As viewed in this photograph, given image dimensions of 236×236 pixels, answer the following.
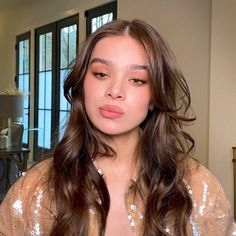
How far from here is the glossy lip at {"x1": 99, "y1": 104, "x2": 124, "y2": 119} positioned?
2.93 feet

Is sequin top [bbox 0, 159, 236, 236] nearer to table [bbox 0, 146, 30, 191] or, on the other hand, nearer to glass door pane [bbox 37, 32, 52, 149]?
table [bbox 0, 146, 30, 191]

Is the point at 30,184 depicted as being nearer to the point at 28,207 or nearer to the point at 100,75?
the point at 28,207

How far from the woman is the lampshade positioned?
3.31m

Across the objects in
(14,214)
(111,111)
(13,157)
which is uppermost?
(111,111)

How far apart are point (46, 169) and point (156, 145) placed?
0.26m

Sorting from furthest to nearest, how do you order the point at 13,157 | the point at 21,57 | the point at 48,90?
the point at 21,57 < the point at 48,90 < the point at 13,157

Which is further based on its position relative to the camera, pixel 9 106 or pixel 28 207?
pixel 9 106

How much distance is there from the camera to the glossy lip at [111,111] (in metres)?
0.89

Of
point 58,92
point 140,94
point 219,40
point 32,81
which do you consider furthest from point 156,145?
point 32,81

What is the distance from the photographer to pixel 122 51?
0.91m

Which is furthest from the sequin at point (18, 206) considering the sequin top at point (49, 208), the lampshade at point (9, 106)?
the lampshade at point (9, 106)

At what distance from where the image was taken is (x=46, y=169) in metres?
0.96

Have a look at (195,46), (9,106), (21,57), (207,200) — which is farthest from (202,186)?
(21,57)

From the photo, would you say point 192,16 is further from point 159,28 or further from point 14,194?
point 14,194
